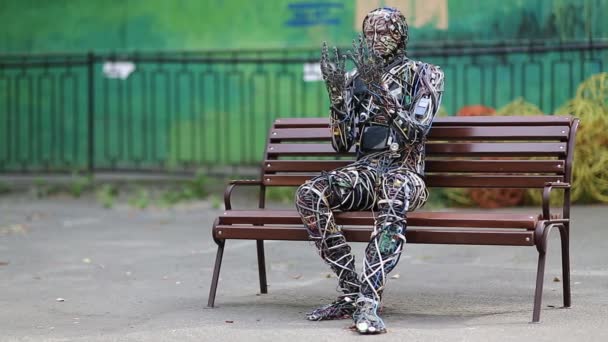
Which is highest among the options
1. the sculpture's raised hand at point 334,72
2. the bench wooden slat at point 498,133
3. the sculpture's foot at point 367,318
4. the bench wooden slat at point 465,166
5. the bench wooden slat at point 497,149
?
the sculpture's raised hand at point 334,72

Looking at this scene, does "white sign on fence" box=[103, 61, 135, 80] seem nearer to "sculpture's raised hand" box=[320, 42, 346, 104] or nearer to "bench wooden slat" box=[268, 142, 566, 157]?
"bench wooden slat" box=[268, 142, 566, 157]

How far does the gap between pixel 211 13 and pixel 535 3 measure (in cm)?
362

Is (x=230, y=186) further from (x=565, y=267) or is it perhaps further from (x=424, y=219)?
(x=565, y=267)

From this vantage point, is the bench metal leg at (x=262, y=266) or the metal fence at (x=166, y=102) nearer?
the bench metal leg at (x=262, y=266)

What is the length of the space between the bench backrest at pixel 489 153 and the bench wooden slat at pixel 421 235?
27.0 inches

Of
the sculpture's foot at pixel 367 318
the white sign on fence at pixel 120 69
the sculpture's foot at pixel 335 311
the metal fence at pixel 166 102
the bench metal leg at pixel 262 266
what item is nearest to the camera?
the sculpture's foot at pixel 367 318

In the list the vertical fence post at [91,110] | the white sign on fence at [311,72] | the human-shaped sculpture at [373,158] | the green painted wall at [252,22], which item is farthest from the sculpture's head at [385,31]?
the vertical fence post at [91,110]

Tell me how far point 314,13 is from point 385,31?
260 inches

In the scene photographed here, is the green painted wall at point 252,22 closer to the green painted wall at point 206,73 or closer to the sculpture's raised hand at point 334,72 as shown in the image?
the green painted wall at point 206,73

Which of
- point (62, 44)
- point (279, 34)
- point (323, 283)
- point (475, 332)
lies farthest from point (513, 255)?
point (62, 44)

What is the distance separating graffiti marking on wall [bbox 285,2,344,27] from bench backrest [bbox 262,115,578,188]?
584cm

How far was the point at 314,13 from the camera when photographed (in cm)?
1253

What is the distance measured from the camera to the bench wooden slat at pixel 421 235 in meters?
5.41

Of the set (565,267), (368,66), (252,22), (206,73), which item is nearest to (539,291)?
(565,267)
